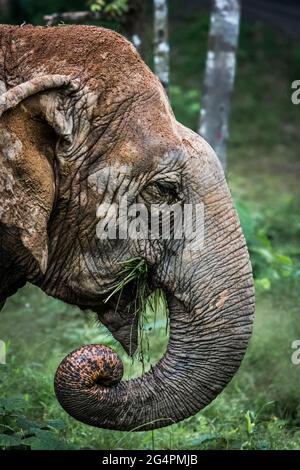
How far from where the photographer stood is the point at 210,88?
35.7 ft

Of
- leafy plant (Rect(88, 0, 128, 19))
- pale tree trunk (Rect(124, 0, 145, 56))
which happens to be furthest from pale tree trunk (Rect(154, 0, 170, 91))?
leafy plant (Rect(88, 0, 128, 19))

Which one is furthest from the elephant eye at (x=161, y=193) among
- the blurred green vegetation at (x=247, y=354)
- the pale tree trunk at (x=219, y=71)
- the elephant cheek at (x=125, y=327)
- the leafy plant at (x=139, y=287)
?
the pale tree trunk at (x=219, y=71)

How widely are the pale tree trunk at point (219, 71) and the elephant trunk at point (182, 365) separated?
5406 millimetres

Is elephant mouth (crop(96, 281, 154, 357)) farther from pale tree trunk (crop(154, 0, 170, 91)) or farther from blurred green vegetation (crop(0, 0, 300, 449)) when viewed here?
pale tree trunk (crop(154, 0, 170, 91))

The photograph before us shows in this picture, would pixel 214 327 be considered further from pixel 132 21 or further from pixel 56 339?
pixel 132 21

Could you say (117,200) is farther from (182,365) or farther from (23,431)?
(23,431)

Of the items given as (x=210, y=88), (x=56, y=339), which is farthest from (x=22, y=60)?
(x=210, y=88)

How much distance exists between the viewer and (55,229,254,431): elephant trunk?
5.43 m

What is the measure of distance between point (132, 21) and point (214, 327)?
5.04 meters

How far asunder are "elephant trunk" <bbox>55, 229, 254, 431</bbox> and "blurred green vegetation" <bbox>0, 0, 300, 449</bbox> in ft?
1.31

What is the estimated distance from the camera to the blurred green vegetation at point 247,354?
6.89 metres

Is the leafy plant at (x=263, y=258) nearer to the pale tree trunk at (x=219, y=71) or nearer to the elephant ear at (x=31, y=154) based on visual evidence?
the pale tree trunk at (x=219, y=71)

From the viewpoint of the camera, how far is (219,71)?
10.8 metres

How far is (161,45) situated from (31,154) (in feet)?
15.9
